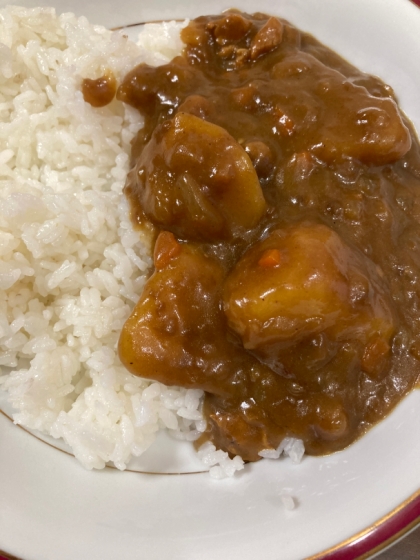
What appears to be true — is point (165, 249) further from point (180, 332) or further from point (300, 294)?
point (300, 294)

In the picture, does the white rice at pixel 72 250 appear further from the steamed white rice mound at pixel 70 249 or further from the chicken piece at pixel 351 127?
the chicken piece at pixel 351 127

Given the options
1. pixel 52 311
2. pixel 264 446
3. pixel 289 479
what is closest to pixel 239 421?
pixel 264 446

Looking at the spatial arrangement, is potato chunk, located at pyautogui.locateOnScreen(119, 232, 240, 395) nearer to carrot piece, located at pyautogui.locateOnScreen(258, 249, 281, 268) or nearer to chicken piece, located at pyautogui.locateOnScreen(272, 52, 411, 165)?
carrot piece, located at pyautogui.locateOnScreen(258, 249, 281, 268)

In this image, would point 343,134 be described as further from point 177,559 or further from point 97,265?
point 177,559

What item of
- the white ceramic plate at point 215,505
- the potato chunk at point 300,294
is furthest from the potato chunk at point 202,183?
the white ceramic plate at point 215,505

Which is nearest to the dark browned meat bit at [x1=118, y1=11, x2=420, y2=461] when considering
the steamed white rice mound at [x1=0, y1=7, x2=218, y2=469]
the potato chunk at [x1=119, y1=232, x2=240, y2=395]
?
the potato chunk at [x1=119, y1=232, x2=240, y2=395]
